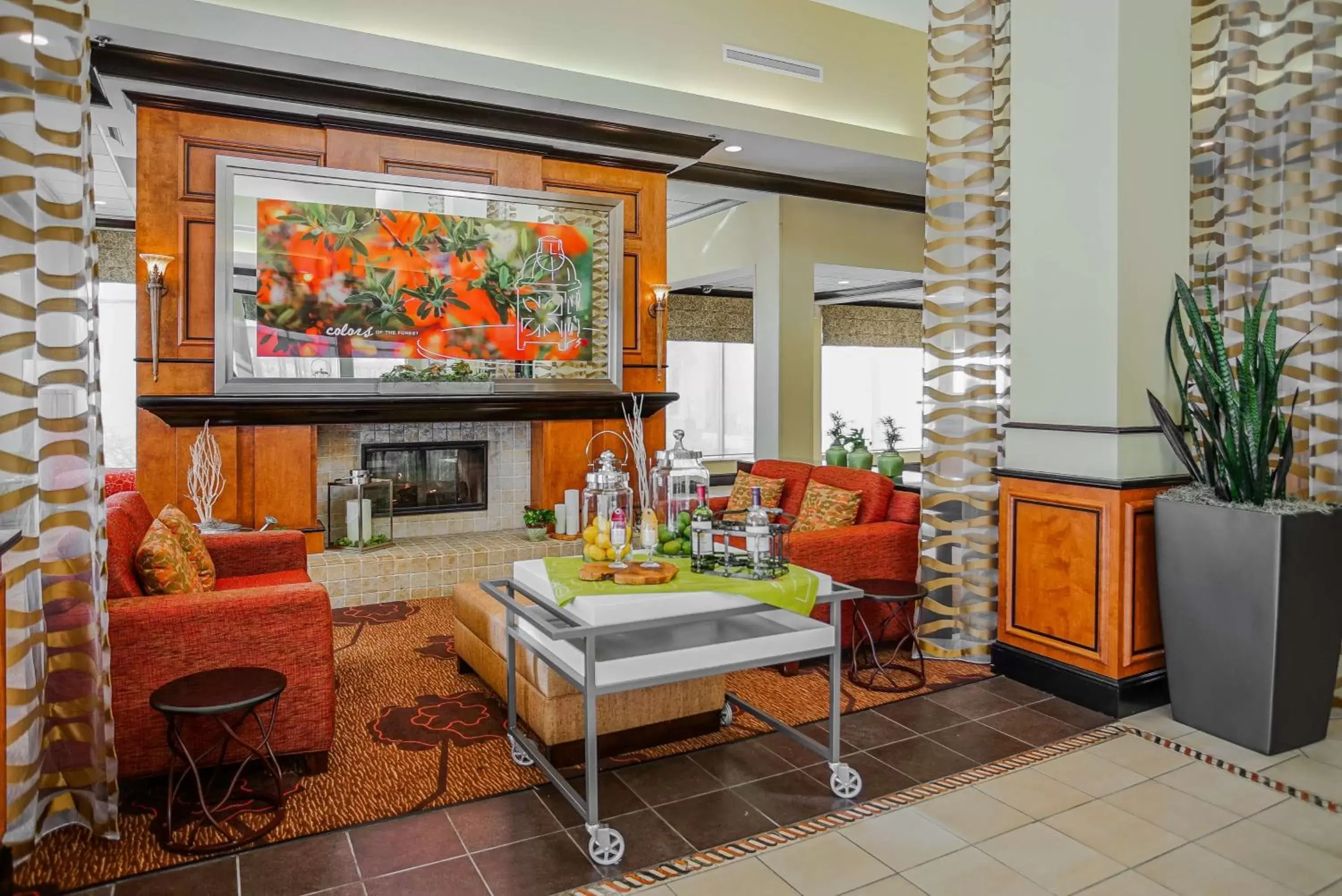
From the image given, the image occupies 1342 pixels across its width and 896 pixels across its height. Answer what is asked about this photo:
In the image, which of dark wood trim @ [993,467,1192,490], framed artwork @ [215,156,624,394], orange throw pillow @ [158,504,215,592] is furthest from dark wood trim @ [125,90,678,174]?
dark wood trim @ [993,467,1192,490]

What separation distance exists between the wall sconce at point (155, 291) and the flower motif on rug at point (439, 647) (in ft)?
7.72

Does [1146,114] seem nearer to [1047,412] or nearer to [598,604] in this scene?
[1047,412]

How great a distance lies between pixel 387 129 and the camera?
5.40m

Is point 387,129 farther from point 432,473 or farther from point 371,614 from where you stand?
point 371,614

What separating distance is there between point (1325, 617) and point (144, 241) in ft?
20.6

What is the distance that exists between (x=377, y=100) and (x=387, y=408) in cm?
197

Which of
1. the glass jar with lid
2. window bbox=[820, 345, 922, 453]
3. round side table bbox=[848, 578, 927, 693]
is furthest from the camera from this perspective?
window bbox=[820, 345, 922, 453]

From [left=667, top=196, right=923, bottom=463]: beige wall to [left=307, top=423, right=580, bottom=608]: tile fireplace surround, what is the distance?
2496 mm

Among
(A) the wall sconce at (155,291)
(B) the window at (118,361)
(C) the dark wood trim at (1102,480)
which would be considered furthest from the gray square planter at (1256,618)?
(B) the window at (118,361)

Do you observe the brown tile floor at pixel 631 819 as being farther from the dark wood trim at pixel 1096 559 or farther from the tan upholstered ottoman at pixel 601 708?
the dark wood trim at pixel 1096 559

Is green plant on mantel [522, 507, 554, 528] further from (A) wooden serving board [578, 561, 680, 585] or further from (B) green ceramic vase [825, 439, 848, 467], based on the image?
(A) wooden serving board [578, 561, 680, 585]

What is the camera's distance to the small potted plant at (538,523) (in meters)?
6.04

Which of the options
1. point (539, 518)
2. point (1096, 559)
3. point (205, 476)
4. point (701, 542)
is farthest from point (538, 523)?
point (1096, 559)

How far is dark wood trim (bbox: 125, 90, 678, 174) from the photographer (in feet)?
16.0
